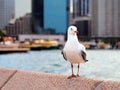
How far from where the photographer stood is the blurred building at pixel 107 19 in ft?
568

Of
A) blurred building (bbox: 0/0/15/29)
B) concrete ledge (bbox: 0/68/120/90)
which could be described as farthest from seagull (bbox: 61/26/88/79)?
blurred building (bbox: 0/0/15/29)

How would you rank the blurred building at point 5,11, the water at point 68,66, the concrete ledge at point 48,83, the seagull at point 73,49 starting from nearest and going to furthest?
the concrete ledge at point 48,83
the seagull at point 73,49
the water at point 68,66
the blurred building at point 5,11

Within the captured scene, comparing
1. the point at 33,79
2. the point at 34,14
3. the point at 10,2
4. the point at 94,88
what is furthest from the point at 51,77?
the point at 34,14

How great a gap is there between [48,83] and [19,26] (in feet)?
579

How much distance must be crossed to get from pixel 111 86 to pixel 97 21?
172 m

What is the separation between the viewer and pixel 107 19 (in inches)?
6845

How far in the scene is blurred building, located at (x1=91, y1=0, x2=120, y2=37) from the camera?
173125mm

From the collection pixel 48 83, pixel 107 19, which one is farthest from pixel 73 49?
pixel 107 19

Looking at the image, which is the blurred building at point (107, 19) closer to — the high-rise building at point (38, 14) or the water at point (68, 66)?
the high-rise building at point (38, 14)

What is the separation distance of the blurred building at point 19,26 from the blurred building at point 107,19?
90.4ft

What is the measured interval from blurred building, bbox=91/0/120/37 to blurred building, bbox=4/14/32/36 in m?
27.5

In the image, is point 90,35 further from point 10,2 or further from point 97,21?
point 10,2

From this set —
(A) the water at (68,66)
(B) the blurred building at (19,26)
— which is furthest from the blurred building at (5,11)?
(A) the water at (68,66)

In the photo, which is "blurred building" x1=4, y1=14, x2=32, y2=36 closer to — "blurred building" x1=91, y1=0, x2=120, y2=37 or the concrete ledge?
"blurred building" x1=91, y1=0, x2=120, y2=37
